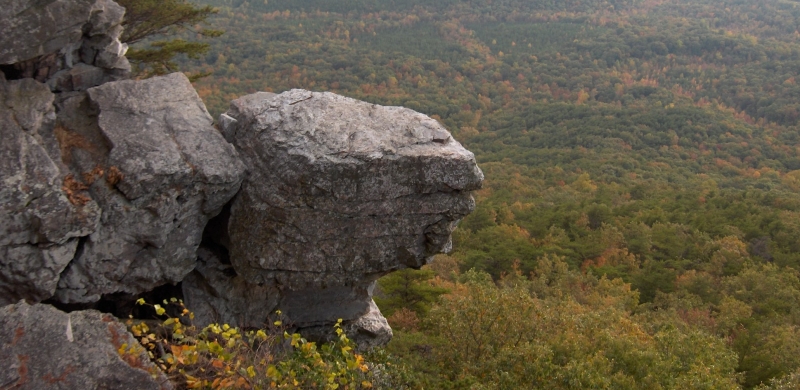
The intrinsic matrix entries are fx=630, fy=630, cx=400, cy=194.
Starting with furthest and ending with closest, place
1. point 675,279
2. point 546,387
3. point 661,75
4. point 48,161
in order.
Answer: point 661,75 → point 675,279 → point 546,387 → point 48,161

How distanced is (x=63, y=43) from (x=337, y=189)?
5532mm

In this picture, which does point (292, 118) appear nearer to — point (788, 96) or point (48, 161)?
point (48, 161)

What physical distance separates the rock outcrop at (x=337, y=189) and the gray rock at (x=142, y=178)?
2.21 feet

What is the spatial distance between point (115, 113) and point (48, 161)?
161 cm

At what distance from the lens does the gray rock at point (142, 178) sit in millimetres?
10938

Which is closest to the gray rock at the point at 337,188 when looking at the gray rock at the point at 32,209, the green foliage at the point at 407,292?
the gray rock at the point at 32,209

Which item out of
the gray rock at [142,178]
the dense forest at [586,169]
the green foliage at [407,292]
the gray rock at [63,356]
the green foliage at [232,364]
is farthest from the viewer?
the green foliage at [407,292]

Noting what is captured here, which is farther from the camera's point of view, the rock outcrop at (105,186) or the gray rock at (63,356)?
the rock outcrop at (105,186)

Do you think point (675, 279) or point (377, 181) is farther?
point (675, 279)

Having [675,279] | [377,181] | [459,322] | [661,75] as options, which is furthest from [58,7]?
[661,75]

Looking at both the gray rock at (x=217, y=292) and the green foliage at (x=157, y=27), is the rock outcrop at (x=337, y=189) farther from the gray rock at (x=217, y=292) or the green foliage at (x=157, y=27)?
the green foliage at (x=157, y=27)

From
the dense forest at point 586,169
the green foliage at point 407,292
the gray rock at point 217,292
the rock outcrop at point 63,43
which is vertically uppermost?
the rock outcrop at point 63,43

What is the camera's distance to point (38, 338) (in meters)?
8.28

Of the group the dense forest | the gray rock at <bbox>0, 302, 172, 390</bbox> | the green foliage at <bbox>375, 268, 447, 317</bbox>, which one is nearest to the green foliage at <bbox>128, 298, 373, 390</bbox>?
the gray rock at <bbox>0, 302, 172, 390</bbox>
